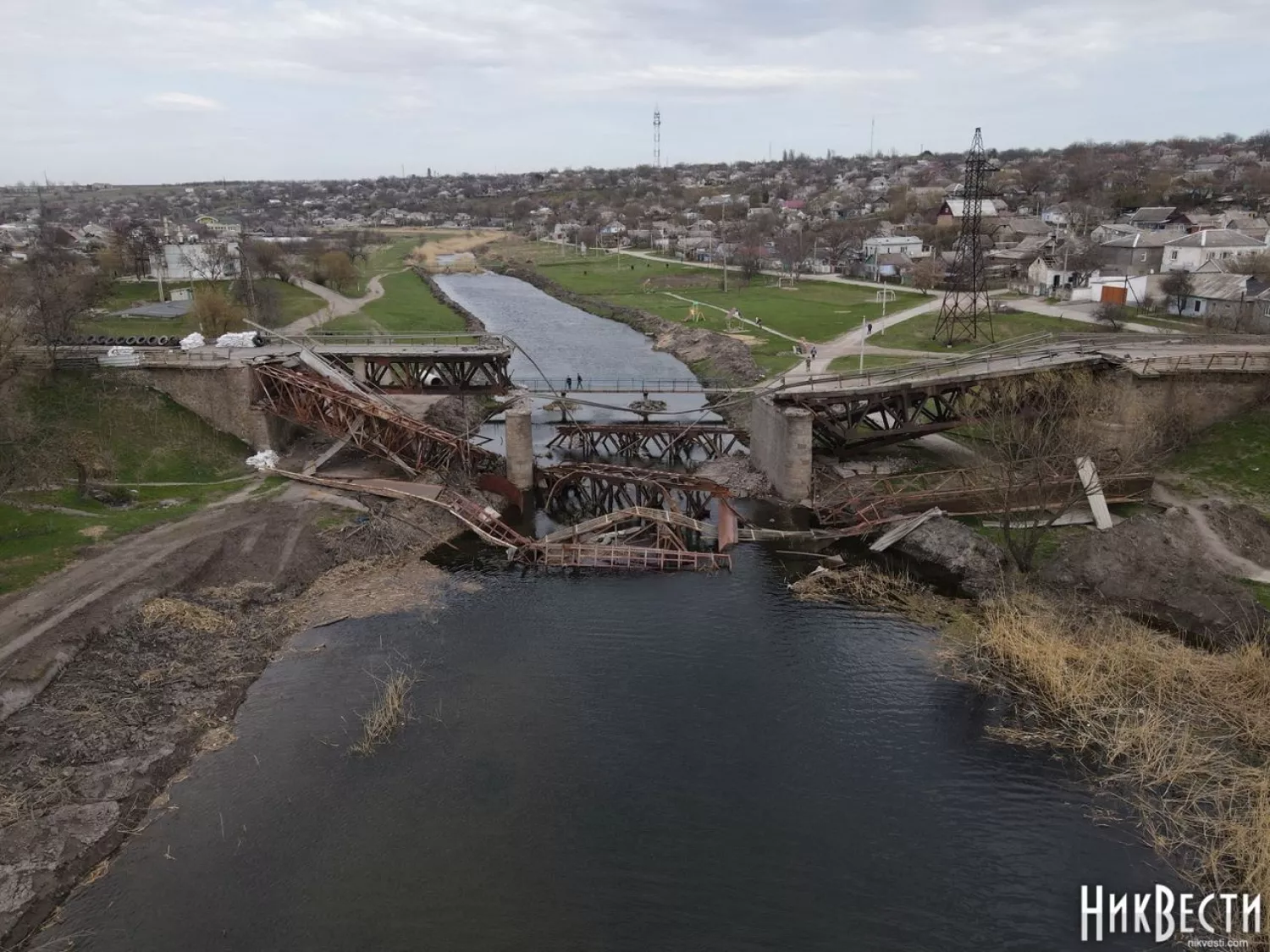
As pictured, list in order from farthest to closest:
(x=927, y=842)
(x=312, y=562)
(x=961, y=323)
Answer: (x=961, y=323) < (x=312, y=562) < (x=927, y=842)

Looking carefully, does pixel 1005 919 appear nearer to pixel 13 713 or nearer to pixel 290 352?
pixel 13 713

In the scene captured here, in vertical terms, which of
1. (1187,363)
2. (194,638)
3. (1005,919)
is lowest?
(1005,919)

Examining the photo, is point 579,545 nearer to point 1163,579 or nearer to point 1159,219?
point 1163,579

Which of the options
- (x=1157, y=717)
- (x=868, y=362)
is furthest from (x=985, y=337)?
(x=1157, y=717)

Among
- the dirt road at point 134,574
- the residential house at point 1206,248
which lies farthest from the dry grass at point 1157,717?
the residential house at point 1206,248

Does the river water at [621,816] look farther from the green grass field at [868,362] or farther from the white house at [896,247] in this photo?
the white house at [896,247]

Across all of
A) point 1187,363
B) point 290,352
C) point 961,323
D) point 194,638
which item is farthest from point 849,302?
point 194,638

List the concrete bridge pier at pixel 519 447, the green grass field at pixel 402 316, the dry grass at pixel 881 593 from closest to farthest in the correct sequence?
the dry grass at pixel 881 593 → the concrete bridge pier at pixel 519 447 → the green grass field at pixel 402 316
